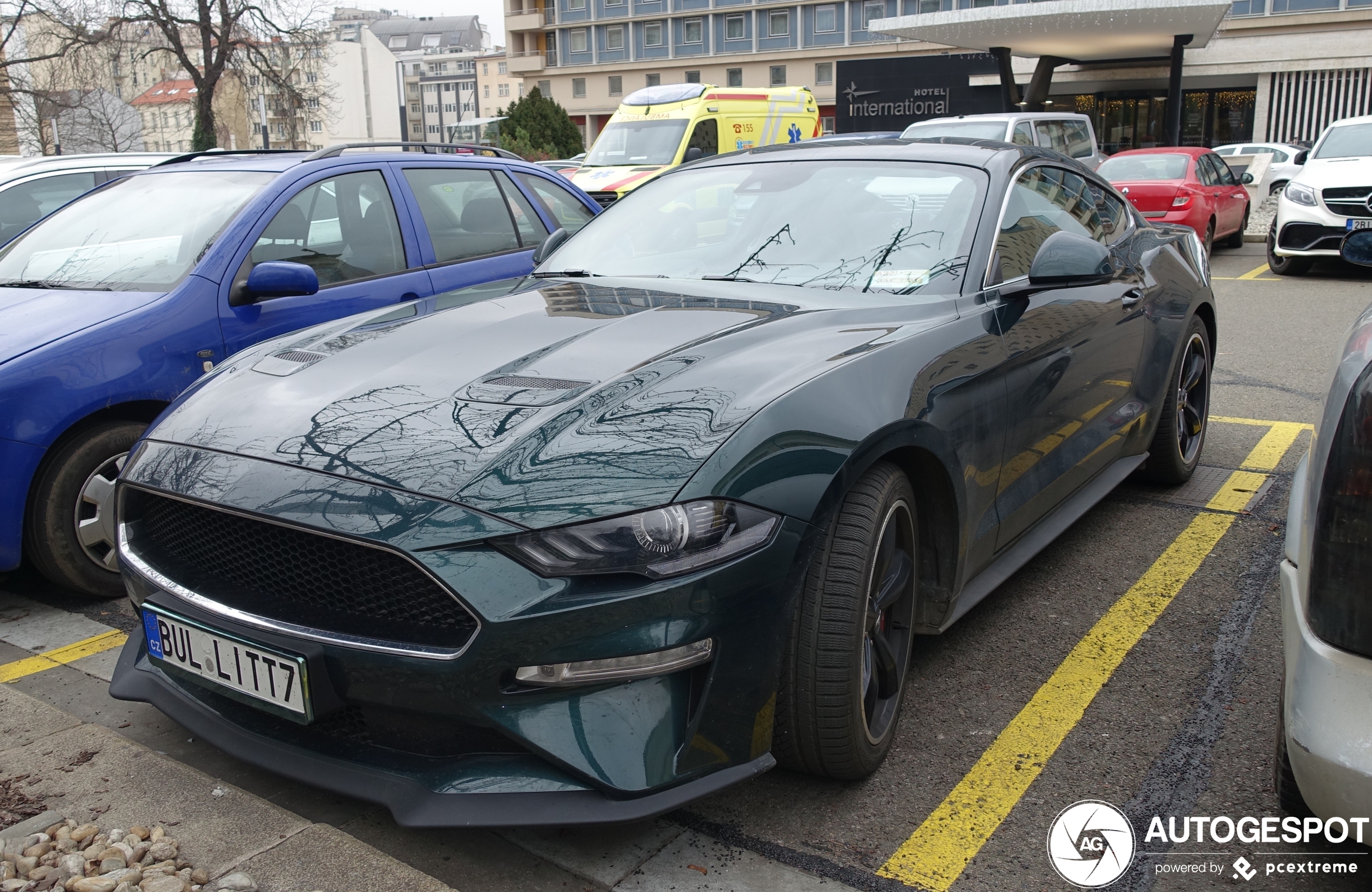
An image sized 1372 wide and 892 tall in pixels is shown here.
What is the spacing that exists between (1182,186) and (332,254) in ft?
39.5

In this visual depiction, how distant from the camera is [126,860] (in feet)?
7.15

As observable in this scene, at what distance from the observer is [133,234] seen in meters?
4.67

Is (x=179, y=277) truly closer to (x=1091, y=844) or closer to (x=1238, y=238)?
(x=1091, y=844)

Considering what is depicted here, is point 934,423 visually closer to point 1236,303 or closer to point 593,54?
point 1236,303

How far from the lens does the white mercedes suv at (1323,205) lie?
1212 cm

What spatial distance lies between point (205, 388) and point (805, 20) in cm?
7124

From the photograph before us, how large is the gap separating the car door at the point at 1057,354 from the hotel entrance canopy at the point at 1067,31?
23.9 m

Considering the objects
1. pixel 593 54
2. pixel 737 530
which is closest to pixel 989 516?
pixel 737 530

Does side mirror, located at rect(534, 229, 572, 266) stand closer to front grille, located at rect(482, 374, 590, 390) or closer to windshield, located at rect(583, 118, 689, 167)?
front grille, located at rect(482, 374, 590, 390)

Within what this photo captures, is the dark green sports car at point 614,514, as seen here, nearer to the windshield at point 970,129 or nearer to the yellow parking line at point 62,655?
the yellow parking line at point 62,655

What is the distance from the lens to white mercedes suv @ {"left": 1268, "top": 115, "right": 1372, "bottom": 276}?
12125 mm

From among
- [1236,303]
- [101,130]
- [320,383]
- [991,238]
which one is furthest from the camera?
[101,130]

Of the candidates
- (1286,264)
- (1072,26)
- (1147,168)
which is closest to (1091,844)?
(1286,264)

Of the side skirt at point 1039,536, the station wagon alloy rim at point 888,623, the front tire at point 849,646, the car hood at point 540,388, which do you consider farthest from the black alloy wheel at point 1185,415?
the front tire at point 849,646
